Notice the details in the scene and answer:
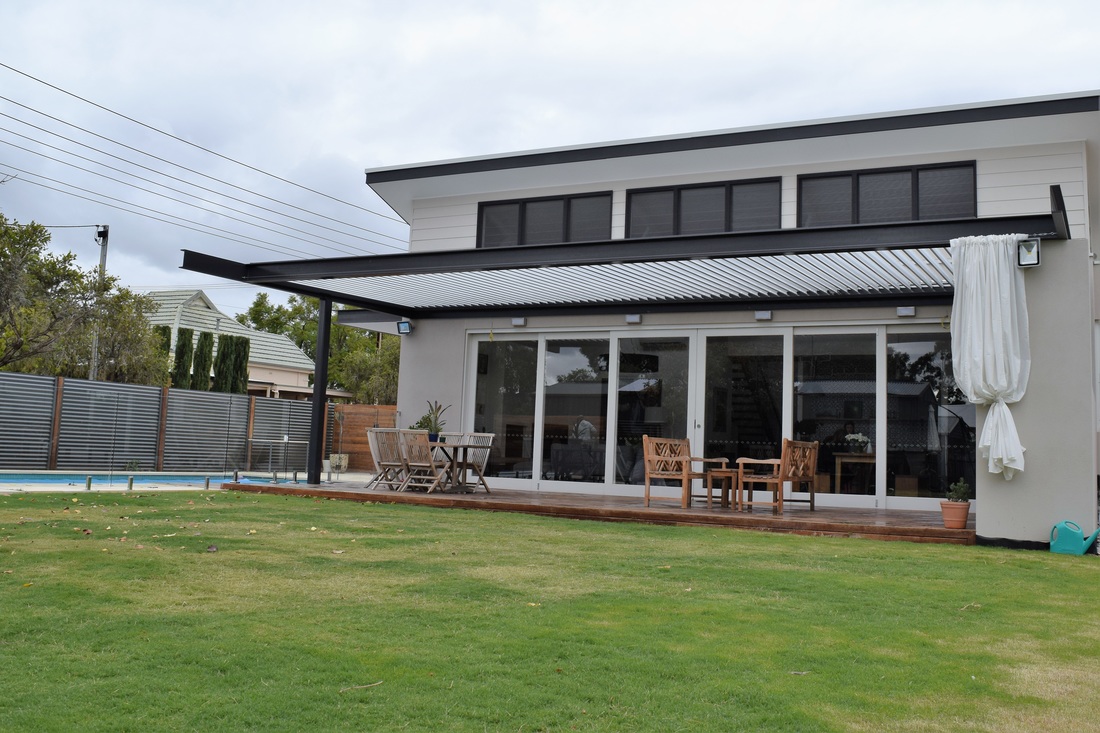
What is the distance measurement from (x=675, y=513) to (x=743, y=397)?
9.16 ft

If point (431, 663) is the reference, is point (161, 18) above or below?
above

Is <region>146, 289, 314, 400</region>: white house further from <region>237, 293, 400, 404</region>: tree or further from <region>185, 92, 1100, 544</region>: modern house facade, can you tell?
<region>185, 92, 1100, 544</region>: modern house facade

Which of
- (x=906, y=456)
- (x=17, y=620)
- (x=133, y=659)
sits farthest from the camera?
(x=906, y=456)

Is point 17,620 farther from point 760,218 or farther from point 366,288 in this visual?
point 760,218

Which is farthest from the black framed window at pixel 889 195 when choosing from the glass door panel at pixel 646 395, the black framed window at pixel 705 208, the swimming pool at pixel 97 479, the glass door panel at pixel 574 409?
the swimming pool at pixel 97 479

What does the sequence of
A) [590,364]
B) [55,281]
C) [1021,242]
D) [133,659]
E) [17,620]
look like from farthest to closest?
[55,281]
[590,364]
[1021,242]
[17,620]
[133,659]

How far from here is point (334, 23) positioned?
57.6ft


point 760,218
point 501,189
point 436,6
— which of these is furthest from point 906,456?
point 436,6

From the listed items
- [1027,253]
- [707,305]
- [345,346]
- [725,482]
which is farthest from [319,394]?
[345,346]

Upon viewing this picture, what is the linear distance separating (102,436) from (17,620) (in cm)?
1300

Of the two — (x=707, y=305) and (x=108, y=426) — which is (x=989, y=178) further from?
(x=108, y=426)

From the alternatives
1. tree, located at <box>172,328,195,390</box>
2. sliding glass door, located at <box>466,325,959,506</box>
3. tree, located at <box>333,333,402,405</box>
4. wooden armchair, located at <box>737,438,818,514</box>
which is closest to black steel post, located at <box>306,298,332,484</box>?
sliding glass door, located at <box>466,325,959,506</box>

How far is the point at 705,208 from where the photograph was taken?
444 inches

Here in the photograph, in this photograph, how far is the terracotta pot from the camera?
25.7 feet
